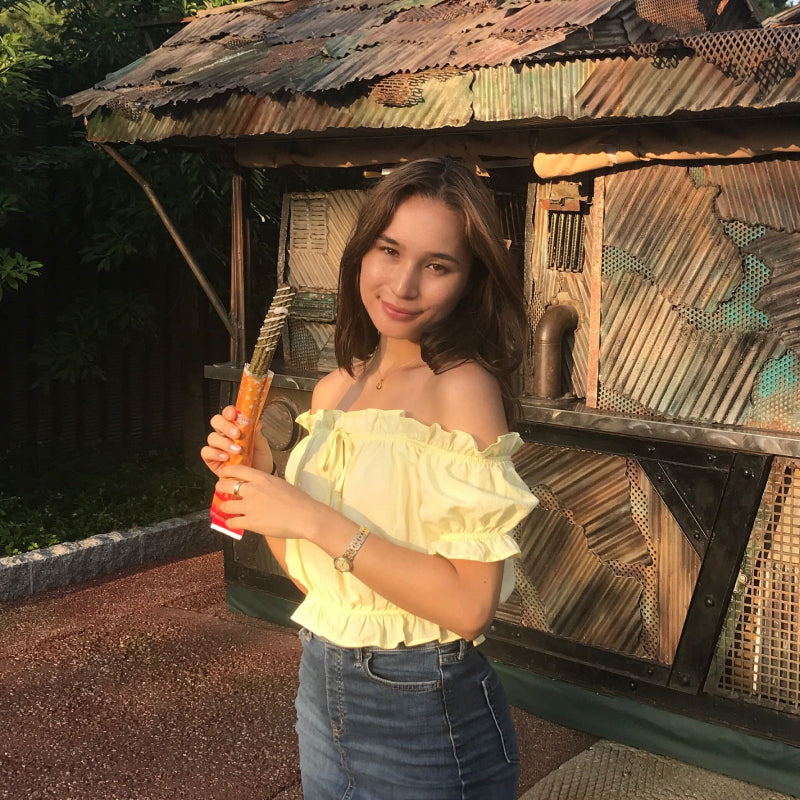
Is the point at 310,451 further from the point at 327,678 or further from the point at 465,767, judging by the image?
the point at 465,767

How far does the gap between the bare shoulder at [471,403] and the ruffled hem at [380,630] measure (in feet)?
A: 1.25

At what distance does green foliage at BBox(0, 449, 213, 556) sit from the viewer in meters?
7.38

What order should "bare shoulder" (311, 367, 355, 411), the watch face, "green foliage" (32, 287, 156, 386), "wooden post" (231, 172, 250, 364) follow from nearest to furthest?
the watch face < "bare shoulder" (311, 367, 355, 411) < "wooden post" (231, 172, 250, 364) < "green foliage" (32, 287, 156, 386)

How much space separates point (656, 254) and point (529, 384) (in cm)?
92

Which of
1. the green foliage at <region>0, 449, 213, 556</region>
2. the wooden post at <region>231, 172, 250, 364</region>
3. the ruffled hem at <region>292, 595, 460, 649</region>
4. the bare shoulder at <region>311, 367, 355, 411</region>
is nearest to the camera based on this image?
the ruffled hem at <region>292, 595, 460, 649</region>

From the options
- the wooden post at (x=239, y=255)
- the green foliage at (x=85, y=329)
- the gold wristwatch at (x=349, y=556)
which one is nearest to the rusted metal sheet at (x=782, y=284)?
the gold wristwatch at (x=349, y=556)

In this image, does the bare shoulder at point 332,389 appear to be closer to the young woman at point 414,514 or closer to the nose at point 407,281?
the young woman at point 414,514

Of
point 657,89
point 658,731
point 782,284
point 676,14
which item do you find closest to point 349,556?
point 657,89

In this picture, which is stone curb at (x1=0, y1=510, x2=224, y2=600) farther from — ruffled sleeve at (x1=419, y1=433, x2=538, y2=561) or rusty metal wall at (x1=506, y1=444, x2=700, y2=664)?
ruffled sleeve at (x1=419, y1=433, x2=538, y2=561)

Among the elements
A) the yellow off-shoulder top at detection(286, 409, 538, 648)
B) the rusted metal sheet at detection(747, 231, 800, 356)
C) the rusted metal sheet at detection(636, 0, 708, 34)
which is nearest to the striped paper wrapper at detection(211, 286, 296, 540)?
the yellow off-shoulder top at detection(286, 409, 538, 648)

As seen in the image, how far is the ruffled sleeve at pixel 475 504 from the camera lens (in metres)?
1.82

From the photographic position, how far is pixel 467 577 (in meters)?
1.81

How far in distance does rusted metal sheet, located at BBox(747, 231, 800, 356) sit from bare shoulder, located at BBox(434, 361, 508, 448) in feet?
8.37

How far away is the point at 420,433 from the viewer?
6.26 feet
